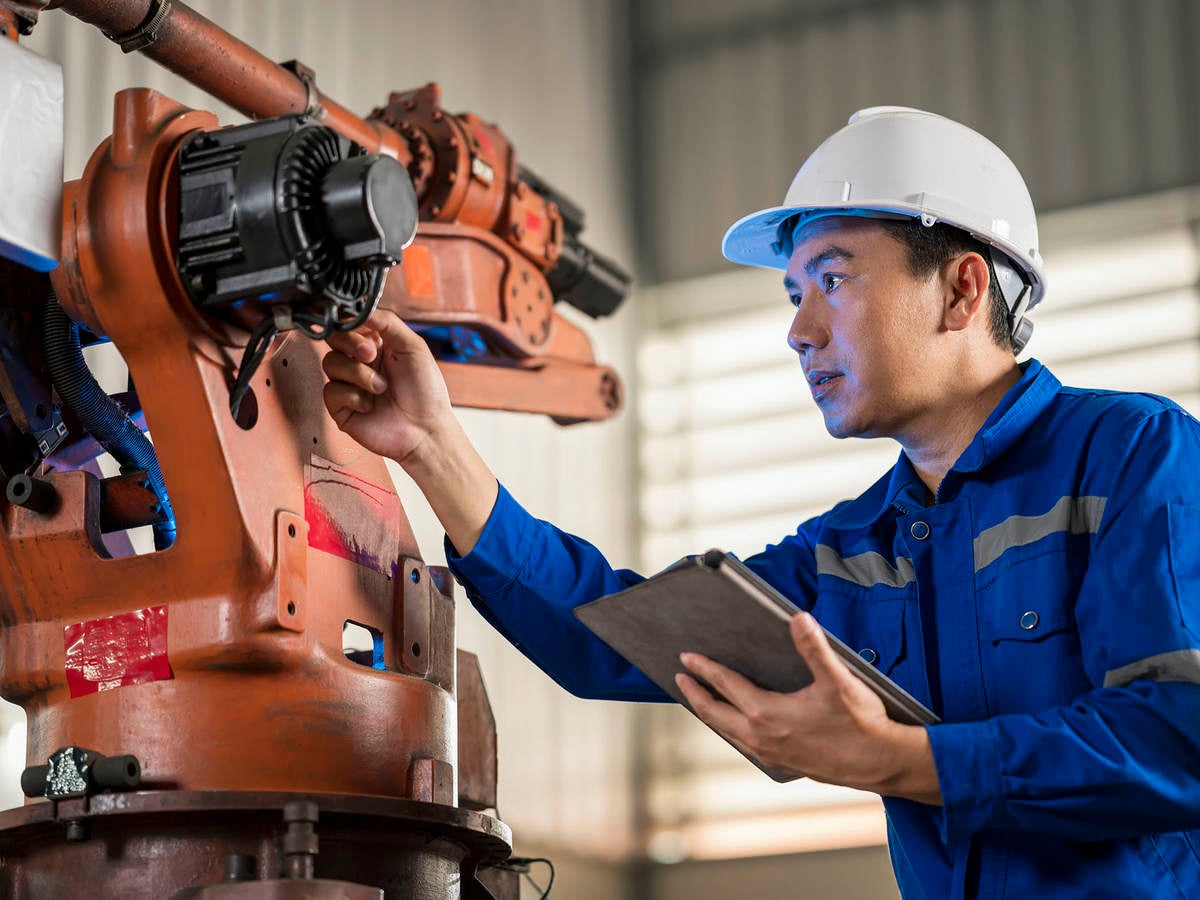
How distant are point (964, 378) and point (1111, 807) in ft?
2.26

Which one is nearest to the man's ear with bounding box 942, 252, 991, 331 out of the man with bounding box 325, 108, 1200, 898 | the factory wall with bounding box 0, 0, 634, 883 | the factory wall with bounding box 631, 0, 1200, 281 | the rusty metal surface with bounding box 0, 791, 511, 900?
the man with bounding box 325, 108, 1200, 898

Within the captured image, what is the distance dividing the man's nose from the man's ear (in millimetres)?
170

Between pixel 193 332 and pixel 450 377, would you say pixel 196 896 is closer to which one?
pixel 193 332

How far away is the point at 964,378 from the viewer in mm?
2008

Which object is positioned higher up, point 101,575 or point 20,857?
point 101,575

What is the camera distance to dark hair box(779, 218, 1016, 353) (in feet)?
6.65

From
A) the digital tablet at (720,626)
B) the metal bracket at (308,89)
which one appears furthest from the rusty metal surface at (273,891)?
the metal bracket at (308,89)

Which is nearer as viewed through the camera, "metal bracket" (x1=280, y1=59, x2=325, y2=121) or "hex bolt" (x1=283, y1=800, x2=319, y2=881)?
"hex bolt" (x1=283, y1=800, x2=319, y2=881)

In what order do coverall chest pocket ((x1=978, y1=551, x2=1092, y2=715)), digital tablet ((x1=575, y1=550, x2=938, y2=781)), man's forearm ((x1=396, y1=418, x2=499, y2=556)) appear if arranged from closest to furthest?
digital tablet ((x1=575, y1=550, x2=938, y2=781))
coverall chest pocket ((x1=978, y1=551, x2=1092, y2=715))
man's forearm ((x1=396, y1=418, x2=499, y2=556))

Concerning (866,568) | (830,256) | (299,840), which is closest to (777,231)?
(830,256)

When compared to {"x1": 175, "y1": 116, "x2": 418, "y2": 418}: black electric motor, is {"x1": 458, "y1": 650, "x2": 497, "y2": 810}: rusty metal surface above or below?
below

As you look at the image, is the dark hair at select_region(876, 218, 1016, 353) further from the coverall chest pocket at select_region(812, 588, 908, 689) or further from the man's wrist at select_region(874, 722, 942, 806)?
the man's wrist at select_region(874, 722, 942, 806)

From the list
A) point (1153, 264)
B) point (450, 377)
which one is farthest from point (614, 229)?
point (450, 377)

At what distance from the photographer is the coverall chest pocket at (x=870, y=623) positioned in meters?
1.86
